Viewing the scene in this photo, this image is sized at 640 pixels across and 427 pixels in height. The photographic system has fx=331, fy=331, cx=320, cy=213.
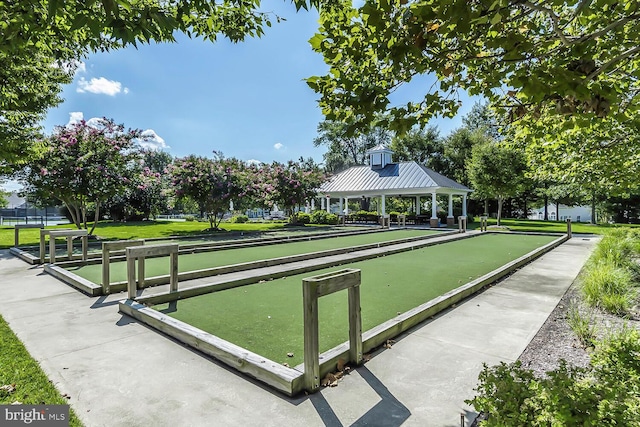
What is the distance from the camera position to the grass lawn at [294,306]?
12.2ft

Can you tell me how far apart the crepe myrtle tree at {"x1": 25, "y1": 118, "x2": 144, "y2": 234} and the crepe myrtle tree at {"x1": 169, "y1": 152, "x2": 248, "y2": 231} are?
3330 mm

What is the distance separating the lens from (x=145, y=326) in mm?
4215

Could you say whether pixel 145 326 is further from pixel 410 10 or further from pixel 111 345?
pixel 410 10

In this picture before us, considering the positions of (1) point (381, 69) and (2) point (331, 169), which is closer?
(1) point (381, 69)

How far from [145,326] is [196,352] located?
120 centimetres

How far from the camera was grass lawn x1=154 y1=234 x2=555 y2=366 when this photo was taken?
373cm

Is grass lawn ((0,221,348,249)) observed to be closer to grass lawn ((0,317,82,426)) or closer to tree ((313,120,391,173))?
grass lawn ((0,317,82,426))

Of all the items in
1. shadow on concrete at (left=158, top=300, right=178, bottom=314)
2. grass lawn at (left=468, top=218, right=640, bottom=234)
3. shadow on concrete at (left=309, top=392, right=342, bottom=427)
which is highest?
shadow on concrete at (left=158, top=300, right=178, bottom=314)

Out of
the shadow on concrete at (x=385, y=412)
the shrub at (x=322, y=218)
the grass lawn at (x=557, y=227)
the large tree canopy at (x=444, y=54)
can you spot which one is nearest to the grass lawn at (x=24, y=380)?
the shadow on concrete at (x=385, y=412)

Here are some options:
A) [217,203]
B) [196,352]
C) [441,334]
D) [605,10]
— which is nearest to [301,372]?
[196,352]

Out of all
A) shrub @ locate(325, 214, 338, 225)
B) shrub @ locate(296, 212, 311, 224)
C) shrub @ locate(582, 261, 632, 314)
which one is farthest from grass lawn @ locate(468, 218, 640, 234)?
shrub @ locate(582, 261, 632, 314)

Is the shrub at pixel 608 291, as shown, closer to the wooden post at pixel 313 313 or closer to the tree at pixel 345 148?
the wooden post at pixel 313 313

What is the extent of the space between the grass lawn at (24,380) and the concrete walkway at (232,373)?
9 cm

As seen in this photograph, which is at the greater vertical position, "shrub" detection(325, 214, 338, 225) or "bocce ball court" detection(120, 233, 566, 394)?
"shrub" detection(325, 214, 338, 225)
